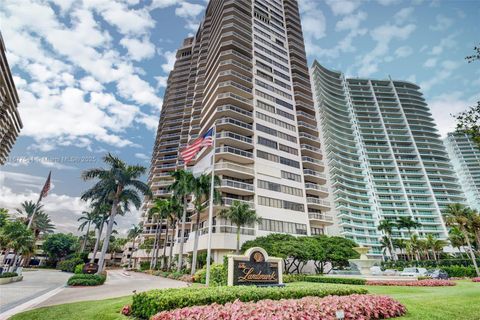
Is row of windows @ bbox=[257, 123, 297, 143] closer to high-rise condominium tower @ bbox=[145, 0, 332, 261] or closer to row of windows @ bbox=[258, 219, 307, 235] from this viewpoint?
high-rise condominium tower @ bbox=[145, 0, 332, 261]

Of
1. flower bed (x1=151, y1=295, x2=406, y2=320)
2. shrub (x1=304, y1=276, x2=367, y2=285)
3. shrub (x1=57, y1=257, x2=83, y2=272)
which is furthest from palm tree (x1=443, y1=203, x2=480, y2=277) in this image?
shrub (x1=57, y1=257, x2=83, y2=272)

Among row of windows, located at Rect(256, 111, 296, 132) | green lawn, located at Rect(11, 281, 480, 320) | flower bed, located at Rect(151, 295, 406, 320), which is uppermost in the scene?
row of windows, located at Rect(256, 111, 296, 132)

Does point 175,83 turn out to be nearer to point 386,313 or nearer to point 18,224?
point 18,224

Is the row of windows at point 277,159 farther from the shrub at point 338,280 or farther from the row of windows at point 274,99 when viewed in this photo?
the shrub at point 338,280

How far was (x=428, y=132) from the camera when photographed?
423ft

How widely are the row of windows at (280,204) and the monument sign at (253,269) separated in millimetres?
24648

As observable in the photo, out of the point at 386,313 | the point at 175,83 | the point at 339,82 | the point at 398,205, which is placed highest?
the point at 339,82

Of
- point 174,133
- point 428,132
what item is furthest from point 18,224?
point 428,132

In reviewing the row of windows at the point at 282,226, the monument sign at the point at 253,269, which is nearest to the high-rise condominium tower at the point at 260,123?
the row of windows at the point at 282,226

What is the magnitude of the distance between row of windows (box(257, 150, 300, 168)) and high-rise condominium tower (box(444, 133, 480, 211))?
145201 mm

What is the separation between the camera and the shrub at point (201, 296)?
31.3ft

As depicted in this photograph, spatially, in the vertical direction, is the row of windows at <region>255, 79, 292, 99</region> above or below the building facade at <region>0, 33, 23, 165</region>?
above

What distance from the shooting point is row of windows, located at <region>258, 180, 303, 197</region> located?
43.3 meters

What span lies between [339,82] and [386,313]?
14777 centimetres
